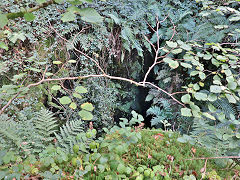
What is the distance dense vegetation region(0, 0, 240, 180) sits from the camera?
132 cm

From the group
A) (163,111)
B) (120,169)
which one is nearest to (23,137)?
(120,169)

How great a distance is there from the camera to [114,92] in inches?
127

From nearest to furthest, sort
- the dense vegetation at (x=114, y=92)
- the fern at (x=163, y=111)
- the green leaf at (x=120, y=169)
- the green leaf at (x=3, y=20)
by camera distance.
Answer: the green leaf at (x=3, y=20)
the green leaf at (x=120, y=169)
the dense vegetation at (x=114, y=92)
the fern at (x=163, y=111)

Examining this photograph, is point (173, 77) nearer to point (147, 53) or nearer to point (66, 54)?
point (147, 53)

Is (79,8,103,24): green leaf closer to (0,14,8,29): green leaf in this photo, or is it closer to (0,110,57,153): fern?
(0,14,8,29): green leaf

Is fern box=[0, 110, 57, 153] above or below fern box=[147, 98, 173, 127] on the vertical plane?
above

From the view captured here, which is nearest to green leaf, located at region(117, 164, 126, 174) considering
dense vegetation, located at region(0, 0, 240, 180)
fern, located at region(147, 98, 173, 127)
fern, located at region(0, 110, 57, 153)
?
dense vegetation, located at region(0, 0, 240, 180)

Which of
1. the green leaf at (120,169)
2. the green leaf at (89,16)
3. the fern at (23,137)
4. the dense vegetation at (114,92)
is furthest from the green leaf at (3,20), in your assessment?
the fern at (23,137)

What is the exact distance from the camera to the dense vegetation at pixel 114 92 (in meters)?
→ 1.32

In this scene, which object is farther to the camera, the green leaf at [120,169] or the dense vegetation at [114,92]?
the dense vegetation at [114,92]

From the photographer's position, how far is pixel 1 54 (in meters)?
2.29

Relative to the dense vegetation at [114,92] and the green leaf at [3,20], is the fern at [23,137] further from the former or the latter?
the green leaf at [3,20]

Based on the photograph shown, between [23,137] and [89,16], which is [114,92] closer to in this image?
[23,137]

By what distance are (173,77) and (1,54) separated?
9.96ft
